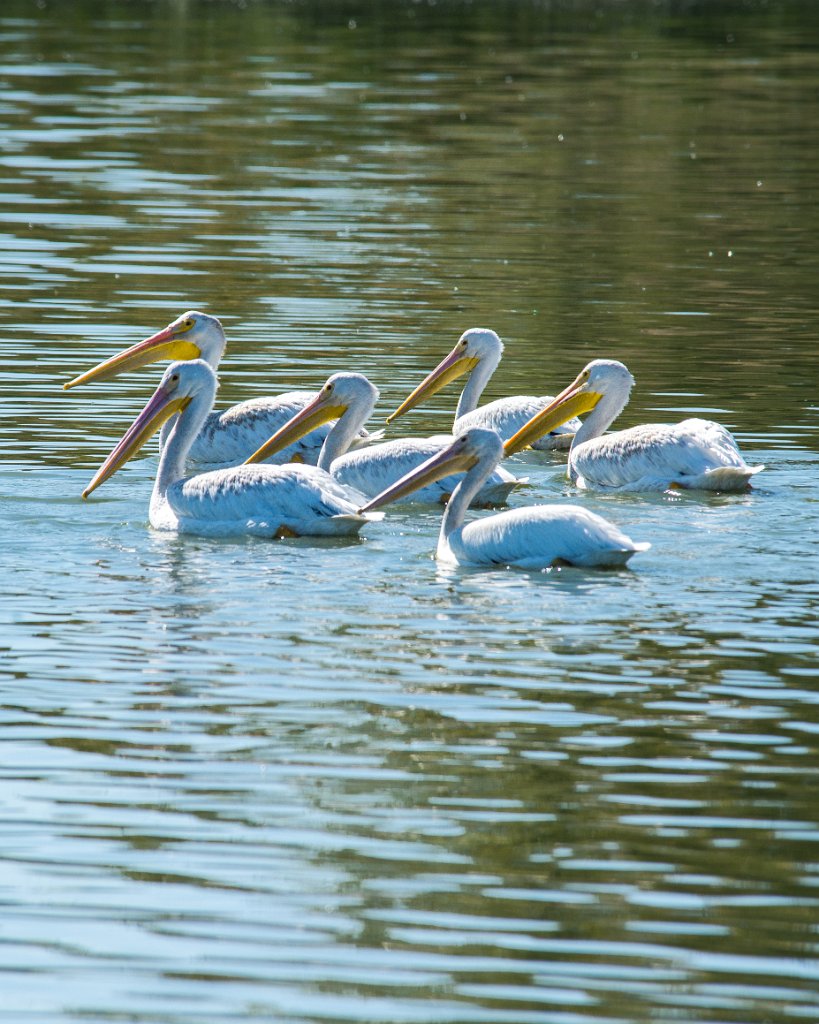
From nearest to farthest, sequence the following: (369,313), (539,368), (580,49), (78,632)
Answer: (78,632), (539,368), (369,313), (580,49)

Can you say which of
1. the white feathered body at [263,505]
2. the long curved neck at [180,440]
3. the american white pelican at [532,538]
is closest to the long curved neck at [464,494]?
the american white pelican at [532,538]

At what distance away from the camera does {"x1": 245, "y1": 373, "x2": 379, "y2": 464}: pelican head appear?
10562 millimetres

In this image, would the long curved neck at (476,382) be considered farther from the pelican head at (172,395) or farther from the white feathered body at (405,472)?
the pelican head at (172,395)

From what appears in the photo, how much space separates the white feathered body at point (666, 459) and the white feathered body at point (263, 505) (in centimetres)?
178

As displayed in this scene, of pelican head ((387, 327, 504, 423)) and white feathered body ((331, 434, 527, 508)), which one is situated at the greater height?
pelican head ((387, 327, 504, 423))

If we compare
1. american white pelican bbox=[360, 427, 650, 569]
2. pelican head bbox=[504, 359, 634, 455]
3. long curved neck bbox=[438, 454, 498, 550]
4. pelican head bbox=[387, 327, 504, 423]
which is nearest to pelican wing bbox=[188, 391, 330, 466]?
pelican head bbox=[387, 327, 504, 423]

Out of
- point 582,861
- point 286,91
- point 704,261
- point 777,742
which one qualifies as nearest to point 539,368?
point 704,261

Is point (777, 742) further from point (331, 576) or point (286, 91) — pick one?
point (286, 91)

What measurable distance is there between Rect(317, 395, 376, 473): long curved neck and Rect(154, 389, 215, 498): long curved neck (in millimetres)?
812

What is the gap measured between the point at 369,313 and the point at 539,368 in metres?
2.19

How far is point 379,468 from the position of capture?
1022 centimetres

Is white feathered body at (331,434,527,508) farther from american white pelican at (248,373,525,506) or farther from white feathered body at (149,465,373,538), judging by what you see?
white feathered body at (149,465,373,538)

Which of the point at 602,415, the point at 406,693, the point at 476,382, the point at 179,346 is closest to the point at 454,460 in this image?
the point at 602,415

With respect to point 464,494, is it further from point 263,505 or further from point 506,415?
point 506,415
